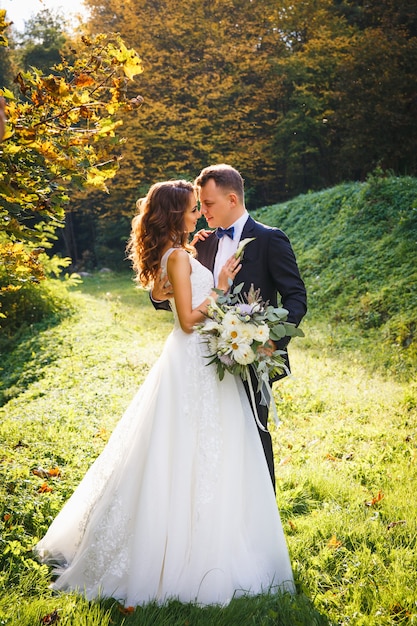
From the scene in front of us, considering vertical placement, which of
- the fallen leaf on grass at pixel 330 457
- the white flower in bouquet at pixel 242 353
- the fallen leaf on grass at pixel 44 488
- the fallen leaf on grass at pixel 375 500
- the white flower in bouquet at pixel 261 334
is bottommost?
the fallen leaf on grass at pixel 330 457

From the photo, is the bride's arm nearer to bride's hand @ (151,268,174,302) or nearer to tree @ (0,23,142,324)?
bride's hand @ (151,268,174,302)

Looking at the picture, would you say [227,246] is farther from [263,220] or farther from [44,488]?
[263,220]

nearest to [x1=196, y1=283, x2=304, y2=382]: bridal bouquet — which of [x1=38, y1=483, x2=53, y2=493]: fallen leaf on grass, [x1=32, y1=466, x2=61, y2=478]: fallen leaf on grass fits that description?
[x1=38, y1=483, x2=53, y2=493]: fallen leaf on grass

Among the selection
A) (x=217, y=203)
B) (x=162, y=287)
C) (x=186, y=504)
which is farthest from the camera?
(x=217, y=203)

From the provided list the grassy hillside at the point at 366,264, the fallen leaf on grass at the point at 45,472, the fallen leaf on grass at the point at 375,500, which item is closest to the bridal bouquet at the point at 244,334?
the fallen leaf on grass at the point at 375,500

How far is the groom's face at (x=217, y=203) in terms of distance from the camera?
12.9ft

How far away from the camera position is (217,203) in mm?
3961

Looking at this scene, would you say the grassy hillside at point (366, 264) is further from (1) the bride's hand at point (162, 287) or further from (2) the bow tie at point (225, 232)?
(1) the bride's hand at point (162, 287)

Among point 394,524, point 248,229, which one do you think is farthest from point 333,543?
point 248,229

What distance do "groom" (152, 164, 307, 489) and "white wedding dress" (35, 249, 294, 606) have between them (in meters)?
0.34

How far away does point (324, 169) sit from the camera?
22984 mm

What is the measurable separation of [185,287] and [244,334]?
0.53 m

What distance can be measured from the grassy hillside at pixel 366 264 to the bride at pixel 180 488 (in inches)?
201

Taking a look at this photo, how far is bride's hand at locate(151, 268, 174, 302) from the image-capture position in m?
3.66
